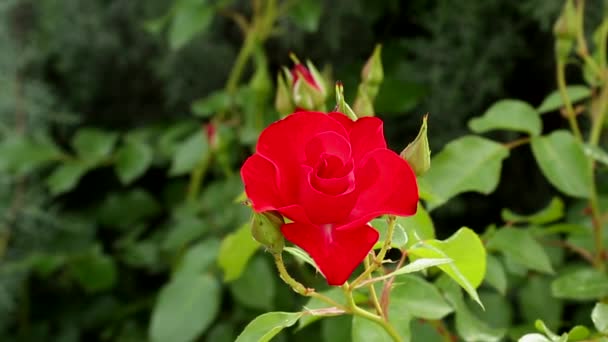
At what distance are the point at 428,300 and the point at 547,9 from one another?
0.50 m

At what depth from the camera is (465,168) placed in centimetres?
65

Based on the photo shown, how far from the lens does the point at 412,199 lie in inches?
15.1

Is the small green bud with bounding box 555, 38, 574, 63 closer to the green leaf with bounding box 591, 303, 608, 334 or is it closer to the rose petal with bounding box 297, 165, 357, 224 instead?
the green leaf with bounding box 591, 303, 608, 334

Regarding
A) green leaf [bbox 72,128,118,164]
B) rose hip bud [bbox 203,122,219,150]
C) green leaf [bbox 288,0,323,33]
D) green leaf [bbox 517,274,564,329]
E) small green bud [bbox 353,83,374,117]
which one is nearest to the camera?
small green bud [bbox 353,83,374,117]

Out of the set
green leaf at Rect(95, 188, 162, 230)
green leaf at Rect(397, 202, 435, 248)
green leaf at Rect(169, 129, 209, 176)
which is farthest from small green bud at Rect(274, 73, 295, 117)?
green leaf at Rect(95, 188, 162, 230)

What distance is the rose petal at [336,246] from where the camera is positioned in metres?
0.38

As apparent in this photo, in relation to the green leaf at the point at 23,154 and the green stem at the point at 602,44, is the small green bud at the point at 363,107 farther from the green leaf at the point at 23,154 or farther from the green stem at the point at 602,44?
the green leaf at the point at 23,154

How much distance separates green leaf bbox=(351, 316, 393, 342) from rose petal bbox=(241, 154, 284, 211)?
0.12 metres

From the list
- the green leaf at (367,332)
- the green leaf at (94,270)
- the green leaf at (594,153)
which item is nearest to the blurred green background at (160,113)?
the green leaf at (94,270)

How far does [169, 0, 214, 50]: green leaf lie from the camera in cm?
101

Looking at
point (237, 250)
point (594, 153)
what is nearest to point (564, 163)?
point (594, 153)

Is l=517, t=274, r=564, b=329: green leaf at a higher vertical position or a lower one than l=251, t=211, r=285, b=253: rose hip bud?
lower

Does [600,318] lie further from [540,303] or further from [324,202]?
[540,303]

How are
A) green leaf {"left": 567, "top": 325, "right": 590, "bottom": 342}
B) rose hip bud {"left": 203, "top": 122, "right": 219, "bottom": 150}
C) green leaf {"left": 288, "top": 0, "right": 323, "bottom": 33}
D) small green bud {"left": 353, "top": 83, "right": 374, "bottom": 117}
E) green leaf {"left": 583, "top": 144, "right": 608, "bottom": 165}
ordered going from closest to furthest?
1. green leaf {"left": 567, "top": 325, "right": 590, "bottom": 342}
2. small green bud {"left": 353, "top": 83, "right": 374, "bottom": 117}
3. green leaf {"left": 583, "top": 144, "right": 608, "bottom": 165}
4. rose hip bud {"left": 203, "top": 122, "right": 219, "bottom": 150}
5. green leaf {"left": 288, "top": 0, "right": 323, "bottom": 33}
